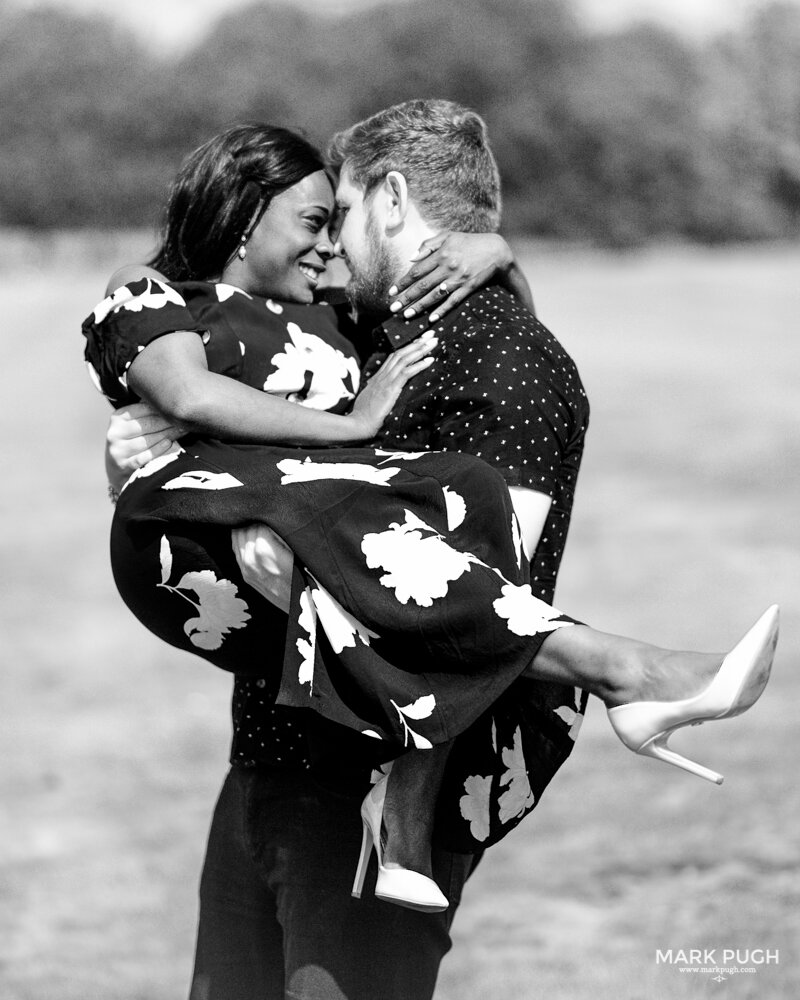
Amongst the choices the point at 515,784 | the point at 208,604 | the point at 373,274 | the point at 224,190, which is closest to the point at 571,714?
the point at 515,784

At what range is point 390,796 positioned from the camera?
7.34 ft

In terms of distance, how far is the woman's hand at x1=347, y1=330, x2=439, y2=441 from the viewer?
2.42 metres

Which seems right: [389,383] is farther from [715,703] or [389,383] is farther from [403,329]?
[715,703]

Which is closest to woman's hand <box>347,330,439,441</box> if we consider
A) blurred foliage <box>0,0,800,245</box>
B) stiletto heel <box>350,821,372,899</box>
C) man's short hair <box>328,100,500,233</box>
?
man's short hair <box>328,100,500,233</box>

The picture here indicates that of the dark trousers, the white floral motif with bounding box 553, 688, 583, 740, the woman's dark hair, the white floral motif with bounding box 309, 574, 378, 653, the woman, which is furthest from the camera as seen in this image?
the woman's dark hair

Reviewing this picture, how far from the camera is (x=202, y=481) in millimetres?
2248

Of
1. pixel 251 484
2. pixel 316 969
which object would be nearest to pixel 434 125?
pixel 251 484

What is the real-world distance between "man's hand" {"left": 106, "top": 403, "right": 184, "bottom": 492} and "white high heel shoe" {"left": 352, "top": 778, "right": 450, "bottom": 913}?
726 millimetres

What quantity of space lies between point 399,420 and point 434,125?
1.78ft

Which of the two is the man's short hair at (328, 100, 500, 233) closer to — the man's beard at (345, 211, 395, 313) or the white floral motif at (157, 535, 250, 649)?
the man's beard at (345, 211, 395, 313)

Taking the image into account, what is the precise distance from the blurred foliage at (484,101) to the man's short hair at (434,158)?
41466 millimetres

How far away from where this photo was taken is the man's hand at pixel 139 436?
2479mm

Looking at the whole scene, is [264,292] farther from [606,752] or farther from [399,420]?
[606,752]

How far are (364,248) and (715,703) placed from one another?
3.63 ft
